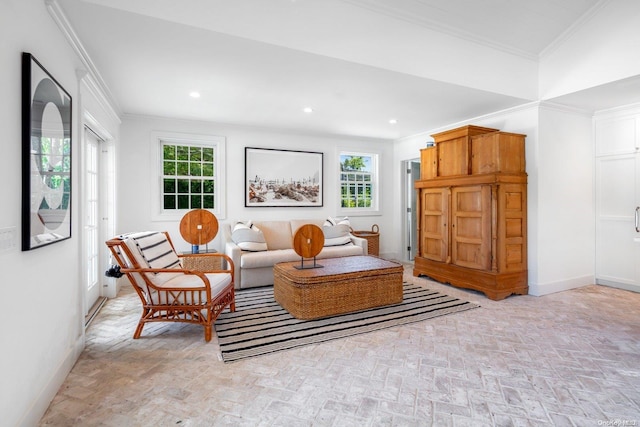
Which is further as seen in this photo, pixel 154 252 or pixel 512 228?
pixel 512 228

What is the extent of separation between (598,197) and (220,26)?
5.35 meters

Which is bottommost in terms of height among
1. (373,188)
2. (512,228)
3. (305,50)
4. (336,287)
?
(336,287)

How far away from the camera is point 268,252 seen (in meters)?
4.66

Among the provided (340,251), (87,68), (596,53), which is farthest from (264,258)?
(596,53)

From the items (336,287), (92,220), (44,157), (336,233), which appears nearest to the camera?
(44,157)

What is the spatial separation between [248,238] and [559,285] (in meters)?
4.34

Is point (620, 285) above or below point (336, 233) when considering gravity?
below

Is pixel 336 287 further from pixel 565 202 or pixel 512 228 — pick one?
pixel 565 202

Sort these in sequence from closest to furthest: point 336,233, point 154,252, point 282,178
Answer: point 154,252
point 336,233
point 282,178

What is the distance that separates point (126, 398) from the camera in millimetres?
1985

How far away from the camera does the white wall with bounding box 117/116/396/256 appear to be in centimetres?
473

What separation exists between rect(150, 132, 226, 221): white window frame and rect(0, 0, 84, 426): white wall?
8.48 ft

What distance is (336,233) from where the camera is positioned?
17.8 feet

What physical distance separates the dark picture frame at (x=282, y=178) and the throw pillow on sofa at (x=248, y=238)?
0.78m
